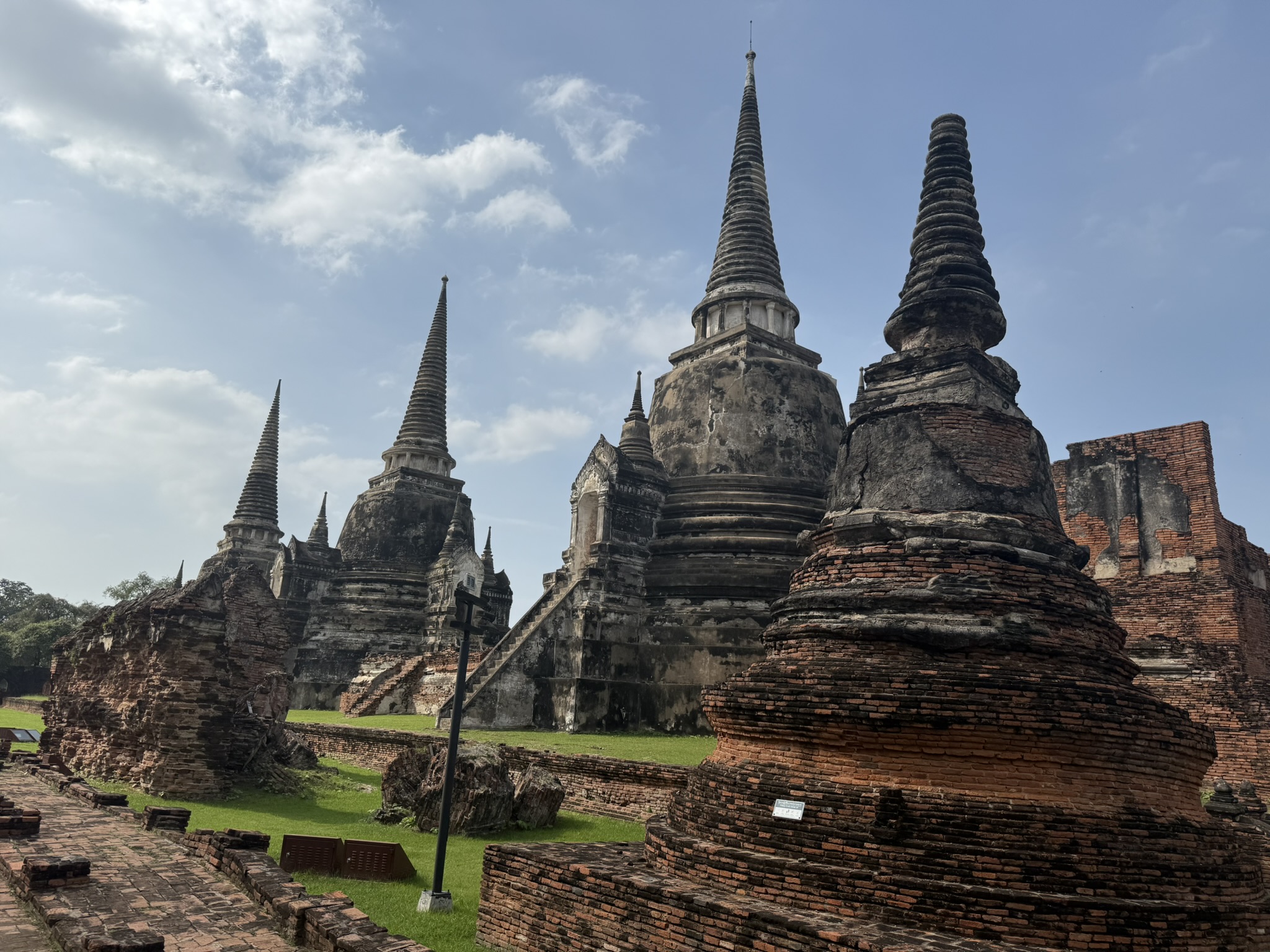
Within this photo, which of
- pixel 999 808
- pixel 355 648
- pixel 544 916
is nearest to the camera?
pixel 999 808

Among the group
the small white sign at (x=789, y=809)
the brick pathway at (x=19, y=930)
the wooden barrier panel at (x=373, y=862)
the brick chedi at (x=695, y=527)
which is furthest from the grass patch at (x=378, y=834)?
the brick chedi at (x=695, y=527)

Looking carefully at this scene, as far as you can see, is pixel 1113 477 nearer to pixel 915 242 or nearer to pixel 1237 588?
pixel 1237 588

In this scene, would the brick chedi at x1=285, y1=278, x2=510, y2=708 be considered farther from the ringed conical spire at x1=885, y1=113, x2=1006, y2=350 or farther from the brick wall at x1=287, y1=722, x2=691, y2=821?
the ringed conical spire at x1=885, y1=113, x2=1006, y2=350

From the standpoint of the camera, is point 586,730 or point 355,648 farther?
point 355,648

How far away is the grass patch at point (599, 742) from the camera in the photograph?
47.0 ft

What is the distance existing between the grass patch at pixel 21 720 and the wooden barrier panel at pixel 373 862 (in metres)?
16.5

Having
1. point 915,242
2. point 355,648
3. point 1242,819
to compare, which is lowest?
point 1242,819

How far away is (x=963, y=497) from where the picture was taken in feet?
28.1

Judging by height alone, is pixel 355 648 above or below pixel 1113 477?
below

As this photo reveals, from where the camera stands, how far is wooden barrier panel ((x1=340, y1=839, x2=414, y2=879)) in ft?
29.8

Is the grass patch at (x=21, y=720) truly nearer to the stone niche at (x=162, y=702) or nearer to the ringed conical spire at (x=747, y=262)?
the stone niche at (x=162, y=702)

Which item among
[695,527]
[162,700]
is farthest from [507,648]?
[162,700]

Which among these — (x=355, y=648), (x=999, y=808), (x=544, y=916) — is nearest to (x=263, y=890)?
(x=544, y=916)

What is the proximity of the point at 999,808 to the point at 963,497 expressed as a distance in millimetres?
3159
